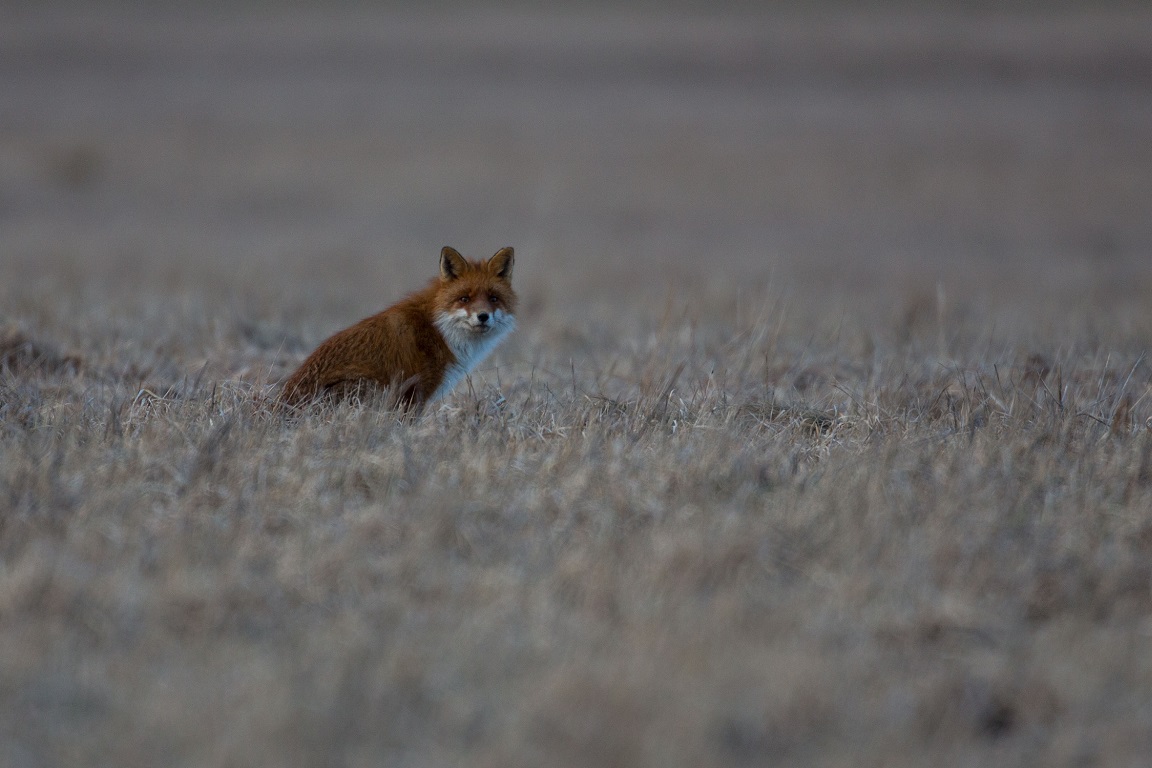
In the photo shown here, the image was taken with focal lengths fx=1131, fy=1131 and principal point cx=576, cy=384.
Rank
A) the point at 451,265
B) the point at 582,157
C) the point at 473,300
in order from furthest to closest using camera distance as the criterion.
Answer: the point at 582,157, the point at 451,265, the point at 473,300

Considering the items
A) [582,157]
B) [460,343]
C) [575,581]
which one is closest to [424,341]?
[460,343]

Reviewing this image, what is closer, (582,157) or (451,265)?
(451,265)

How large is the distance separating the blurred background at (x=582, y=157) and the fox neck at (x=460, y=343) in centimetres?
267

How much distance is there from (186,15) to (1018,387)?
51.3 meters

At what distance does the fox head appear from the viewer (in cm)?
743

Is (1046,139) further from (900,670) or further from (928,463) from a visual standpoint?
(900,670)

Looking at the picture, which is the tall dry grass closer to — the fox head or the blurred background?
the fox head

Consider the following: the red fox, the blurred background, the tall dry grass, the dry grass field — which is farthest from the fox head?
the blurred background

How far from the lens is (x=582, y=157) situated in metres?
29.6

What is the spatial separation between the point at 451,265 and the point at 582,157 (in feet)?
73.6

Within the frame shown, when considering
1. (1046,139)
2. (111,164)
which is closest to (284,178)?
(111,164)

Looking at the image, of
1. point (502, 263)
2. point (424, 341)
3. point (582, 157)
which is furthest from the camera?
point (582, 157)

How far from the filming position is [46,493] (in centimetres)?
530

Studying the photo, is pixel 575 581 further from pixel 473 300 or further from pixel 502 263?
pixel 502 263
